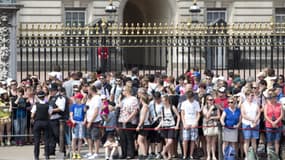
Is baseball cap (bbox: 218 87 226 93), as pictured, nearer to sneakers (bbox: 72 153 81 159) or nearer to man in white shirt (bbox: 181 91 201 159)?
man in white shirt (bbox: 181 91 201 159)

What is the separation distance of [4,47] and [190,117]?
843 centimetres

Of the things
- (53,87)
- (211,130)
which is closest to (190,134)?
(211,130)

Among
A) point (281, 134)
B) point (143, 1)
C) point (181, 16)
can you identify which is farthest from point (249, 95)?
point (143, 1)

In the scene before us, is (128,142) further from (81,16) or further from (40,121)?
(81,16)

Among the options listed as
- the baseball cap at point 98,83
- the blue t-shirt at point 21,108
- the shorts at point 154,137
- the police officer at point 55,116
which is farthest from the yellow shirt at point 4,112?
the shorts at point 154,137

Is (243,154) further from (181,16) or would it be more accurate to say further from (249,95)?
(181,16)

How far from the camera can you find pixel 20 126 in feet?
81.7

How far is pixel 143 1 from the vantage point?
2088 inches

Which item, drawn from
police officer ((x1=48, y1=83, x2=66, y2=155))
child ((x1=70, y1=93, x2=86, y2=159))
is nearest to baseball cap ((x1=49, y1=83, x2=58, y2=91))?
police officer ((x1=48, y1=83, x2=66, y2=155))

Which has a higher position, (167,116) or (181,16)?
(181,16)

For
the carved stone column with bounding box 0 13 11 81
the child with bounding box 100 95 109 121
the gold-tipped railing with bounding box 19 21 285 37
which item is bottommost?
the child with bounding box 100 95 109 121

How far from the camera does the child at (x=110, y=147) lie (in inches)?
880

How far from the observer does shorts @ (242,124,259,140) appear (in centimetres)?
2172

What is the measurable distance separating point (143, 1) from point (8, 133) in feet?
95.5
